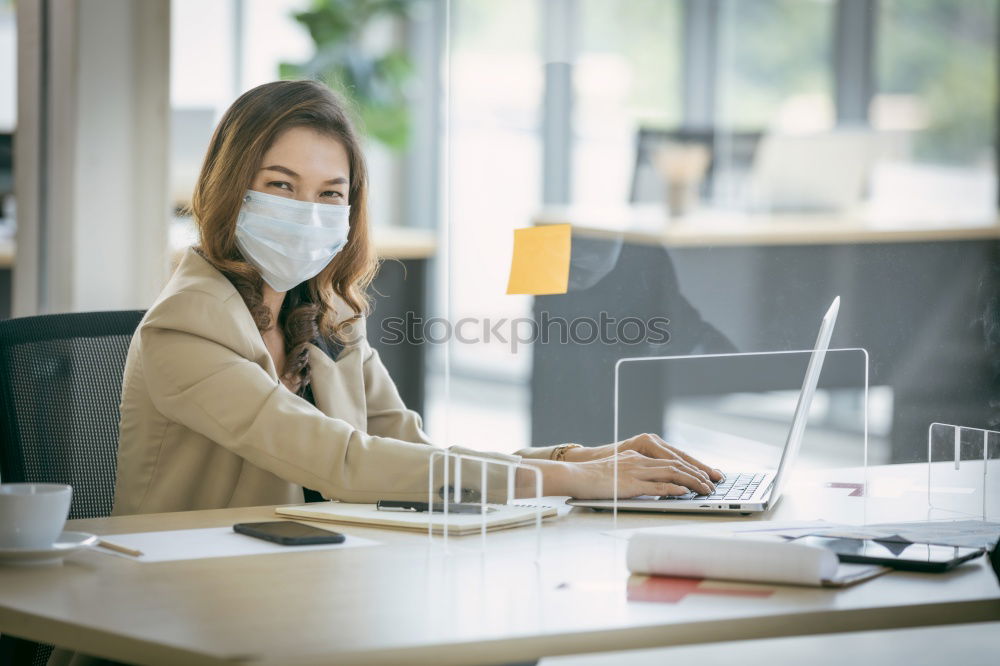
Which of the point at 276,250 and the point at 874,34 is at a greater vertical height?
the point at 874,34

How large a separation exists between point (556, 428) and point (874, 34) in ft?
14.1

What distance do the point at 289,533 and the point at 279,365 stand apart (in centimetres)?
49

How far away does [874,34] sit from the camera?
227 inches

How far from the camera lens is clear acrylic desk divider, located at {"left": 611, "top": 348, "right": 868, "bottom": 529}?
1516mm

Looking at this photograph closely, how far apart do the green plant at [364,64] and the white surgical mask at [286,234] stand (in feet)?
12.2

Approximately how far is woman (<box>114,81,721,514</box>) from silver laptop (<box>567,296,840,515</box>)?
0.02 metres

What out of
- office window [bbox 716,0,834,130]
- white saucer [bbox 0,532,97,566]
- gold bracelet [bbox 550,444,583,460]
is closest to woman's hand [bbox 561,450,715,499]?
gold bracelet [bbox 550,444,583,460]

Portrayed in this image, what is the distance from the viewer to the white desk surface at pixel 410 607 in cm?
95

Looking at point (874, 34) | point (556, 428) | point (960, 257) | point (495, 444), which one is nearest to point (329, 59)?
point (495, 444)

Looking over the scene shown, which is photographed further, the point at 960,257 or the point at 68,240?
the point at 68,240

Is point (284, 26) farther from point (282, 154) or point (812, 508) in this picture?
point (812, 508)

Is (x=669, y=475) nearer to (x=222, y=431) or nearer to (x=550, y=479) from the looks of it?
(x=550, y=479)

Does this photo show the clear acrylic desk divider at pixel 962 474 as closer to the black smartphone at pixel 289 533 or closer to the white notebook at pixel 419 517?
the white notebook at pixel 419 517

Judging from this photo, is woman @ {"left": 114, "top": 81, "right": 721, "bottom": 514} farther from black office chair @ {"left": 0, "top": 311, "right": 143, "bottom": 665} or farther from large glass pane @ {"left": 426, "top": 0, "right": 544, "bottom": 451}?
large glass pane @ {"left": 426, "top": 0, "right": 544, "bottom": 451}
